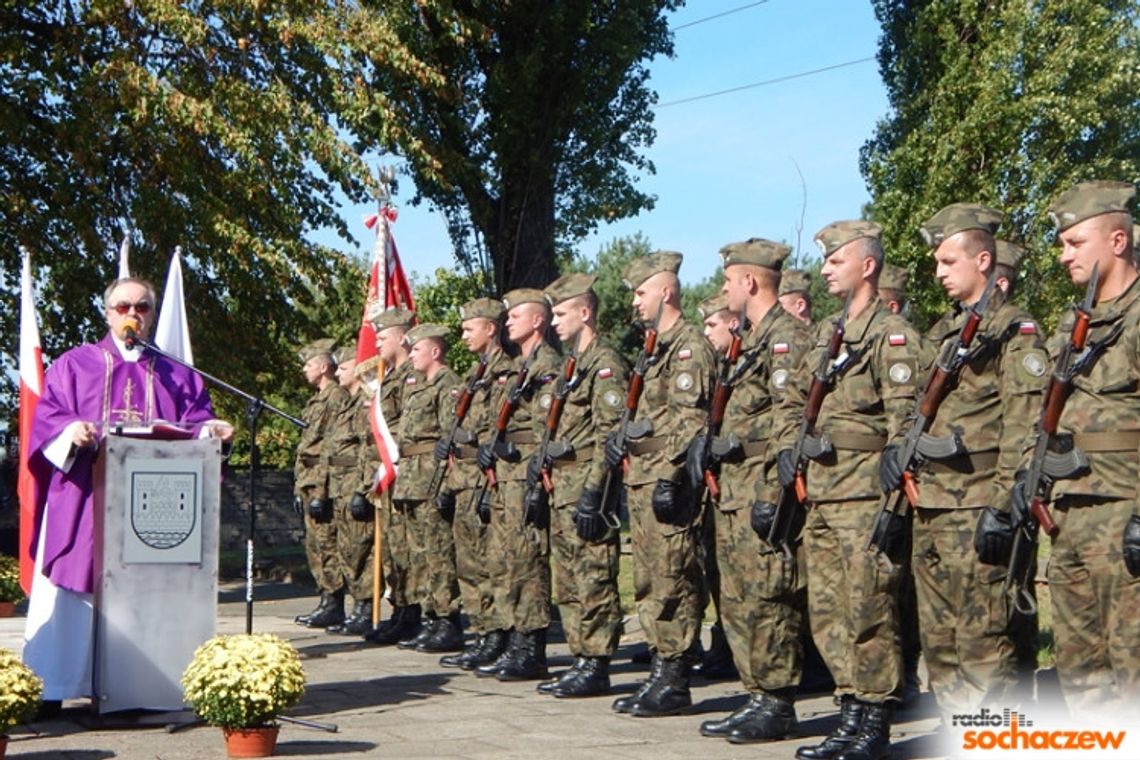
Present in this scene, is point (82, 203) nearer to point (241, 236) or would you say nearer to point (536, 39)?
point (241, 236)

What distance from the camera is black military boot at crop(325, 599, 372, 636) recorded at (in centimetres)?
1288

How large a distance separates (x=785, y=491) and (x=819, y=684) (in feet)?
8.01

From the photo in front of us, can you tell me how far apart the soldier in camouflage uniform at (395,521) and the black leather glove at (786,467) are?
5074 mm

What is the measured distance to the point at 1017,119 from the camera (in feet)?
76.0

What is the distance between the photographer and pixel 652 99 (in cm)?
2500

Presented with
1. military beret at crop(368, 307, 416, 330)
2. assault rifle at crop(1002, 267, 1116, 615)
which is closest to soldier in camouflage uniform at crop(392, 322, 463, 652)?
military beret at crop(368, 307, 416, 330)

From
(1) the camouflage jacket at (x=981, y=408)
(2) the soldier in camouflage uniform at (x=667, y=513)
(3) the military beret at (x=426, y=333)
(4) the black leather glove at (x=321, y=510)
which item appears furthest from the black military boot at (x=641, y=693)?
(4) the black leather glove at (x=321, y=510)

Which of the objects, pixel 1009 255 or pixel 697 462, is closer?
pixel 697 462

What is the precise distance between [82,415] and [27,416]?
119 cm

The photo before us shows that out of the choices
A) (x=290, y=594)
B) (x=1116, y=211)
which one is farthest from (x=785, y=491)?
(x=290, y=594)

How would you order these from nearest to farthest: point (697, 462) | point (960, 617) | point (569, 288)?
point (960, 617), point (697, 462), point (569, 288)

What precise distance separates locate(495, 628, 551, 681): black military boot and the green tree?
14327 mm

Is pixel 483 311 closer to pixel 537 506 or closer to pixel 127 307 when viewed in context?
pixel 537 506

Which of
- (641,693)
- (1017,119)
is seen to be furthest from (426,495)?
(1017,119)
